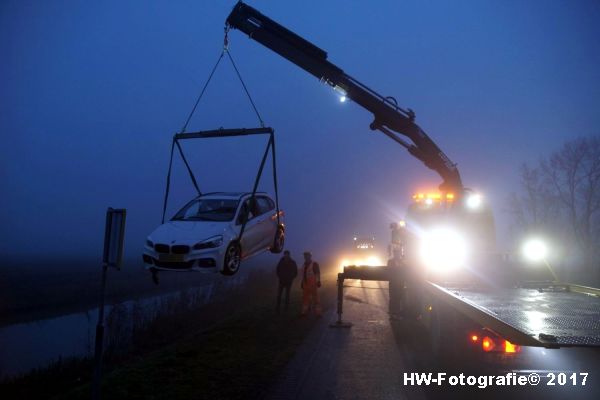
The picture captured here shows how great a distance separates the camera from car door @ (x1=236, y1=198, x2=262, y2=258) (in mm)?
4367

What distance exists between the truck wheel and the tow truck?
2631 mm

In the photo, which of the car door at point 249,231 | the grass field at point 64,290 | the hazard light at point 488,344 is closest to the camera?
the car door at point 249,231

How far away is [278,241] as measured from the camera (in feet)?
17.0

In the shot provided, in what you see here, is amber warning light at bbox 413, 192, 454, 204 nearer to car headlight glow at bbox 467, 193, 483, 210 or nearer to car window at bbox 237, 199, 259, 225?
car headlight glow at bbox 467, 193, 483, 210

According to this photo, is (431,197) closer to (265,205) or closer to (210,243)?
(265,205)

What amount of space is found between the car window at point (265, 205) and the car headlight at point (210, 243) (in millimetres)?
1008

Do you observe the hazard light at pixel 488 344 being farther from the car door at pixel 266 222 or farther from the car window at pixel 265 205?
the car window at pixel 265 205

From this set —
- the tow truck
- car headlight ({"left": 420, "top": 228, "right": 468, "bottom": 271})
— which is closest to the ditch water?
the tow truck

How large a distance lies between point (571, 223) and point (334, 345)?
37898mm

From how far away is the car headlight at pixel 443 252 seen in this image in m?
9.87

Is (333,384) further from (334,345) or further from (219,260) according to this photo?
(219,260)

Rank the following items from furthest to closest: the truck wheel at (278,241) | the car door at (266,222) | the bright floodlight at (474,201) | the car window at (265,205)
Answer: the bright floodlight at (474,201) < the truck wheel at (278,241) < the car window at (265,205) < the car door at (266,222)

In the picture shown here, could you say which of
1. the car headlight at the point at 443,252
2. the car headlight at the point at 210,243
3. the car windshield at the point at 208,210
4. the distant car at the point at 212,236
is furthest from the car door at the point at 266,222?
the car headlight at the point at 443,252

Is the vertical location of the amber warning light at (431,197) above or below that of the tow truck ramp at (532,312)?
above
